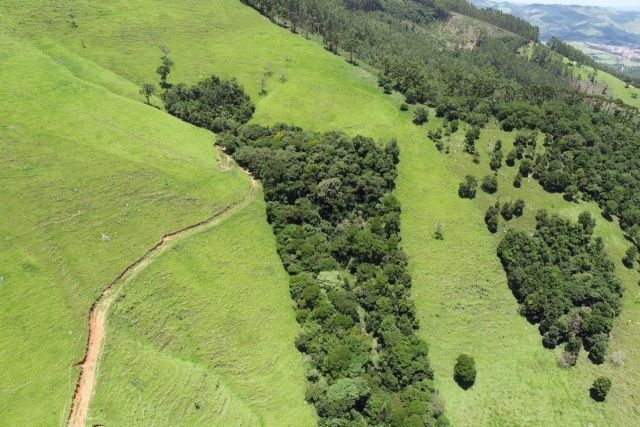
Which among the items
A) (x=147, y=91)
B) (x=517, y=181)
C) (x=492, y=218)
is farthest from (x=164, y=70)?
(x=517, y=181)

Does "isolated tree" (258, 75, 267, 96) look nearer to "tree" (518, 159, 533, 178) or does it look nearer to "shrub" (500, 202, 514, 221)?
"shrub" (500, 202, 514, 221)

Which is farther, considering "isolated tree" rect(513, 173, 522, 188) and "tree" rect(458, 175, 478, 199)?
"isolated tree" rect(513, 173, 522, 188)

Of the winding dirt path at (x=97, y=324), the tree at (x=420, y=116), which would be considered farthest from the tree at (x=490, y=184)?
the winding dirt path at (x=97, y=324)

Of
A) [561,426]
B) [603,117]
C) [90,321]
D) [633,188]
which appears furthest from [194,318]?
[603,117]

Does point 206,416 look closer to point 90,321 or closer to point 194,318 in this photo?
point 194,318

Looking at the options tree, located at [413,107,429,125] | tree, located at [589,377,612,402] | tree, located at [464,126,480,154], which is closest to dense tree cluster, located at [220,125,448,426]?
tree, located at [413,107,429,125]
